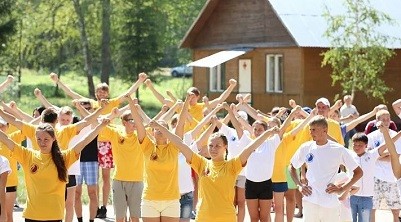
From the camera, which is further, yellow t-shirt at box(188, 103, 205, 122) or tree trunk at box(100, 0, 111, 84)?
tree trunk at box(100, 0, 111, 84)

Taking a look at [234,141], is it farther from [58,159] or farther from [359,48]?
[359,48]

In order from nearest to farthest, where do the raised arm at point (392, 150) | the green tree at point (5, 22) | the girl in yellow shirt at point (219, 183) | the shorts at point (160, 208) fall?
the girl in yellow shirt at point (219, 183) < the raised arm at point (392, 150) < the shorts at point (160, 208) < the green tree at point (5, 22)

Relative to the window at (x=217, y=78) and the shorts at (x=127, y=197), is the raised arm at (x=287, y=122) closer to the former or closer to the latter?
the shorts at (x=127, y=197)

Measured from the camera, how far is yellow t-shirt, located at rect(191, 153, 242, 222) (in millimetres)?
10117

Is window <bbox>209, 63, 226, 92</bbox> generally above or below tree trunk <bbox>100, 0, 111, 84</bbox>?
below

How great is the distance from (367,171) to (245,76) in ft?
93.8

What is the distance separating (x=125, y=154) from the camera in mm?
13062

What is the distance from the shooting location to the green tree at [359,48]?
112 feet

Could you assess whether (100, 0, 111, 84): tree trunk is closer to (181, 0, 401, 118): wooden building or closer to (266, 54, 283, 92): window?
(181, 0, 401, 118): wooden building

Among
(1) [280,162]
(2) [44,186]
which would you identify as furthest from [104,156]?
(2) [44,186]

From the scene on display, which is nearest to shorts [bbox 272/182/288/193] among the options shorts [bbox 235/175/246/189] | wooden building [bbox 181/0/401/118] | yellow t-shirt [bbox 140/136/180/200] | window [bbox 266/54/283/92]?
shorts [bbox 235/175/246/189]

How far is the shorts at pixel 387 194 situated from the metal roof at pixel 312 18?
2191 centimetres

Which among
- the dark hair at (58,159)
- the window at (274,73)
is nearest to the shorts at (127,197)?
the dark hair at (58,159)

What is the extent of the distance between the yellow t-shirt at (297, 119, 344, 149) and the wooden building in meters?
22.4
